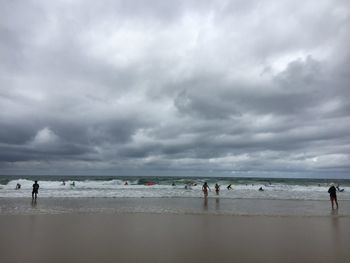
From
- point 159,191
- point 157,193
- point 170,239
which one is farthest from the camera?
point 159,191

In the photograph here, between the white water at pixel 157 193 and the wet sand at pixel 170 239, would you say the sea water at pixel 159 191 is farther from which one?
the wet sand at pixel 170 239

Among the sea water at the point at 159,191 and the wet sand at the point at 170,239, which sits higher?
the sea water at the point at 159,191

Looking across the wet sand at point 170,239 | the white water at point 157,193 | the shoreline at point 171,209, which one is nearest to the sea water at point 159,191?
the white water at point 157,193

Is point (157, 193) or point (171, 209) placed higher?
point (157, 193)

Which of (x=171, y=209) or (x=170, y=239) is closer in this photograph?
(x=170, y=239)

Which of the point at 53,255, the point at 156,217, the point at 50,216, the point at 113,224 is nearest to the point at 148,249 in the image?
the point at 53,255

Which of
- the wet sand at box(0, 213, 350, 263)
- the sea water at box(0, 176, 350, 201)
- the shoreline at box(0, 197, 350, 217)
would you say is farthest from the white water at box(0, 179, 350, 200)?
the wet sand at box(0, 213, 350, 263)

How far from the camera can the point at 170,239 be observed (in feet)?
37.8

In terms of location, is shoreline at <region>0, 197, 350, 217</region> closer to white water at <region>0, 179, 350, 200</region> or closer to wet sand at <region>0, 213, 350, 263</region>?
wet sand at <region>0, 213, 350, 263</region>

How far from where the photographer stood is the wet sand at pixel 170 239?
9.25 m

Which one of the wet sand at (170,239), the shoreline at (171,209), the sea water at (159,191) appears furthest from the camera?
the sea water at (159,191)

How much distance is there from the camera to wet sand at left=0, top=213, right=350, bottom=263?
9250 mm

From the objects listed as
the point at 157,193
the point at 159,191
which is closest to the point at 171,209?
the point at 157,193

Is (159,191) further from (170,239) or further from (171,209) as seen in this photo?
(170,239)
